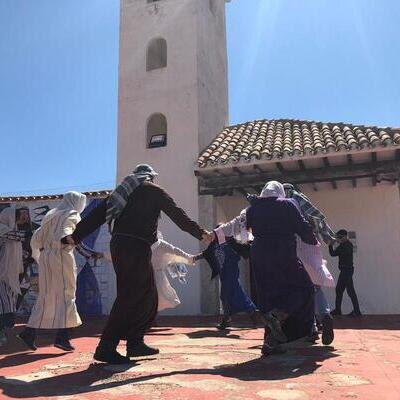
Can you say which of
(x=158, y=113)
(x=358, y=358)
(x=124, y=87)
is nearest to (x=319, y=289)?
(x=358, y=358)

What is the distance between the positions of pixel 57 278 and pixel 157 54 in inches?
375

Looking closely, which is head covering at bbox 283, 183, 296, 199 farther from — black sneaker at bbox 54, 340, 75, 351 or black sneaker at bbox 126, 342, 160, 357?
black sneaker at bbox 54, 340, 75, 351

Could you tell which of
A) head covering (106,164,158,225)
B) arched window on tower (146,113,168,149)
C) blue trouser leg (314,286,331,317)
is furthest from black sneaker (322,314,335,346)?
arched window on tower (146,113,168,149)

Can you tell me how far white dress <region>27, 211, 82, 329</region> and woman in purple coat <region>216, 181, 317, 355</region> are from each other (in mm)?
2018

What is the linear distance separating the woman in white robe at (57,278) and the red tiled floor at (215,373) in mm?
275

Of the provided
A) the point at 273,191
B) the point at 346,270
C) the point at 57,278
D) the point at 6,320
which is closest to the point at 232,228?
A: the point at 273,191

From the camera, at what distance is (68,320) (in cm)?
531

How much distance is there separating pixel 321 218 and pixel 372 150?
495 centimetres

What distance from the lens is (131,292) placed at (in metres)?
4.26

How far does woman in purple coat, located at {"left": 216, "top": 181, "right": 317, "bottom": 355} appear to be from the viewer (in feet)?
14.8

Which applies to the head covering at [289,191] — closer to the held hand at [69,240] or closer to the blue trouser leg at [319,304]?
the blue trouser leg at [319,304]

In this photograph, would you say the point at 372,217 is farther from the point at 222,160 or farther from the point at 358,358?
the point at 358,358

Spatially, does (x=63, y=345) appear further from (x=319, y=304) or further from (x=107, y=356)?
(x=319, y=304)

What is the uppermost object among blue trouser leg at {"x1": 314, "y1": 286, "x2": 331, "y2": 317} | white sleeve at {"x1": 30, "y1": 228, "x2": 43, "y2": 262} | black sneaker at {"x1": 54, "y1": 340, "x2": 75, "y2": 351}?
white sleeve at {"x1": 30, "y1": 228, "x2": 43, "y2": 262}
